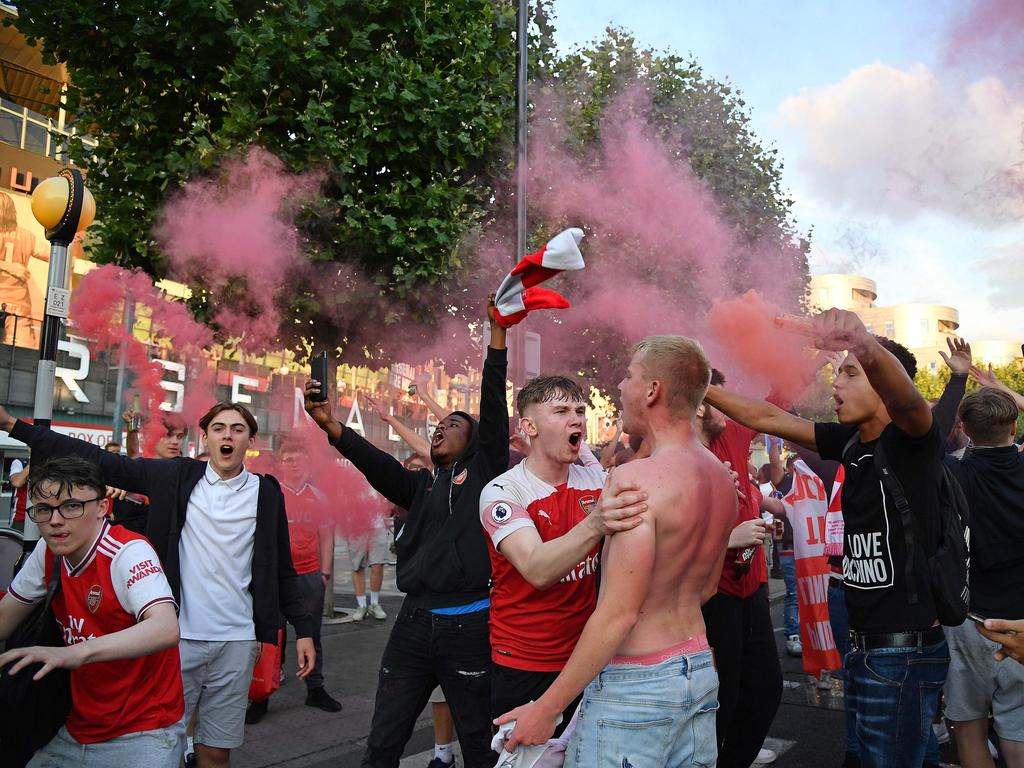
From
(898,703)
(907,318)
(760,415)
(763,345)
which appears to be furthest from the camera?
(907,318)

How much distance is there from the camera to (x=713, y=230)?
43.9 ft

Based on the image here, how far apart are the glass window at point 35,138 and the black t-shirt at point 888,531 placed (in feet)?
74.7

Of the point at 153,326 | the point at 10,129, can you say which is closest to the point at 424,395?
the point at 153,326

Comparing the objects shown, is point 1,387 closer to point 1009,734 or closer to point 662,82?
point 662,82

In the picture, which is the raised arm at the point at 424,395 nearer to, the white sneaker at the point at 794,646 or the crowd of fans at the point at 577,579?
the crowd of fans at the point at 577,579

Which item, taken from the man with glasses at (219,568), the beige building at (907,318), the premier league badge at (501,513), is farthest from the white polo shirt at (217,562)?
the beige building at (907,318)

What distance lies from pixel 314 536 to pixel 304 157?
3.59 meters

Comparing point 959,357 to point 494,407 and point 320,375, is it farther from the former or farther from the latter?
point 320,375

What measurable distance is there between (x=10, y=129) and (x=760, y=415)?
2221cm

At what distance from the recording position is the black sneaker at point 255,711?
5.84m

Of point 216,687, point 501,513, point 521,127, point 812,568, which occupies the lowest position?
point 216,687

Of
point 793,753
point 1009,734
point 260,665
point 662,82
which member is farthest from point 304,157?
point 662,82

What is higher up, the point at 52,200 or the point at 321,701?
the point at 52,200

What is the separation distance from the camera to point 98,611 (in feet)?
9.25
